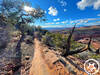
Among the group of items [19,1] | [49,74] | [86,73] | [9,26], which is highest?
[19,1]

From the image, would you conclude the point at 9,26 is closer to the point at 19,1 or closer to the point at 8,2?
the point at 8,2

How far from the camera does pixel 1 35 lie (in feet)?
26.5

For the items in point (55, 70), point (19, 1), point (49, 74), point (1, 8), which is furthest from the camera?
point (19, 1)

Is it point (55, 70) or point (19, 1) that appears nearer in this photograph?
point (55, 70)

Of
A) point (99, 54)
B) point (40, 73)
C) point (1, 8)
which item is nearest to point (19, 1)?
point (1, 8)

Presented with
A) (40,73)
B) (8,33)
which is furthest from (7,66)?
(8,33)

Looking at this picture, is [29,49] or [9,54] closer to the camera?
[9,54]

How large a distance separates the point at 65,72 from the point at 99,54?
27.7ft

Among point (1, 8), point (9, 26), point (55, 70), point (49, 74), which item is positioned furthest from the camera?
point (9, 26)

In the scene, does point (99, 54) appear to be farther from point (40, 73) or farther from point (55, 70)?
point (40, 73)

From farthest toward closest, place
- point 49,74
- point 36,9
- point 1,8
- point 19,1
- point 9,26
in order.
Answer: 1. point 36,9
2. point 19,1
3. point 9,26
4. point 1,8
5. point 49,74

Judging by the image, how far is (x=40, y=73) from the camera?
3.43 metres

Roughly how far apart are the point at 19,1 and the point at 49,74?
9.95 meters

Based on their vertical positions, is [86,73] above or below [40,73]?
below
